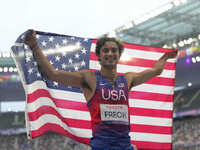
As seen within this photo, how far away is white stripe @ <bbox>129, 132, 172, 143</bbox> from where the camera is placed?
15.1ft

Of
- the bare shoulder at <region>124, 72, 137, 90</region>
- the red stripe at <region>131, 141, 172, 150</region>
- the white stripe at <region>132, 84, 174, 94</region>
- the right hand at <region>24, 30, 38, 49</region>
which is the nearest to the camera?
the right hand at <region>24, 30, 38, 49</region>

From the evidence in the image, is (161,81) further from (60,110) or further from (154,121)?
(60,110)

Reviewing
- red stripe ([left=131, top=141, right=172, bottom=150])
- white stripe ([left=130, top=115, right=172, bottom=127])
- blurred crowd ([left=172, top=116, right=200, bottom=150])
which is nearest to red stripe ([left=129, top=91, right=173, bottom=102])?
white stripe ([left=130, top=115, right=172, bottom=127])

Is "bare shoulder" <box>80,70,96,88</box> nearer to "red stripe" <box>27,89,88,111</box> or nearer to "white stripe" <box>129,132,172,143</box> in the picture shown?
"red stripe" <box>27,89,88,111</box>

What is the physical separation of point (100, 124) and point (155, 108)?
95.4 inches

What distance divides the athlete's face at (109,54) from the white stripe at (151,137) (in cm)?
231

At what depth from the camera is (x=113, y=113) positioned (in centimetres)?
250

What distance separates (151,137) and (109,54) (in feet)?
8.27

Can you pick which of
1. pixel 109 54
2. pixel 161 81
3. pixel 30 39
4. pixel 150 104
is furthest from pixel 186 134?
pixel 30 39

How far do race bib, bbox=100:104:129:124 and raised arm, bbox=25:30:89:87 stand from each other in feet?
0.99

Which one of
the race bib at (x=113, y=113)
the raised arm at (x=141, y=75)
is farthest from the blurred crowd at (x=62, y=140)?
the race bib at (x=113, y=113)

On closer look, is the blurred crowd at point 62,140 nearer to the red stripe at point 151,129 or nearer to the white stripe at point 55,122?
the red stripe at point 151,129

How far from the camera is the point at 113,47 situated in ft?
8.32

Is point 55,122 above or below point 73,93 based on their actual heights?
below
